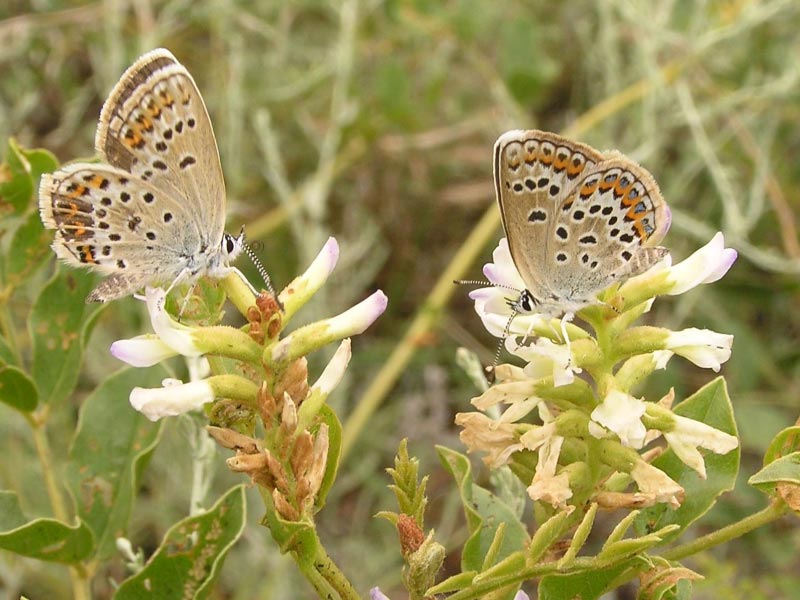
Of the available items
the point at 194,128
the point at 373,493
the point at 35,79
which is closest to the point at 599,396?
the point at 194,128

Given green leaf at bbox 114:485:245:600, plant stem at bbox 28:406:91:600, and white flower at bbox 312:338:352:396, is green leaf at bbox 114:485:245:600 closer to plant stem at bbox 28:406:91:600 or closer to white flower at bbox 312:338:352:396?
plant stem at bbox 28:406:91:600

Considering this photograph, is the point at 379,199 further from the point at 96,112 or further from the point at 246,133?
the point at 96,112

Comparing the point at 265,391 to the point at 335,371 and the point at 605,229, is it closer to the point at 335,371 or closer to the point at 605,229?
the point at 335,371

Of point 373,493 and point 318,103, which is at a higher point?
point 318,103

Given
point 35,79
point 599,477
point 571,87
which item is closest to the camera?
point 599,477

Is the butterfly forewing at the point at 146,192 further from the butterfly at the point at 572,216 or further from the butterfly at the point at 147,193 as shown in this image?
the butterfly at the point at 572,216

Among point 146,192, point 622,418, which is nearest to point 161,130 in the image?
point 146,192

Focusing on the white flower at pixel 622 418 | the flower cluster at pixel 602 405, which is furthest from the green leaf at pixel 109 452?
the white flower at pixel 622 418
